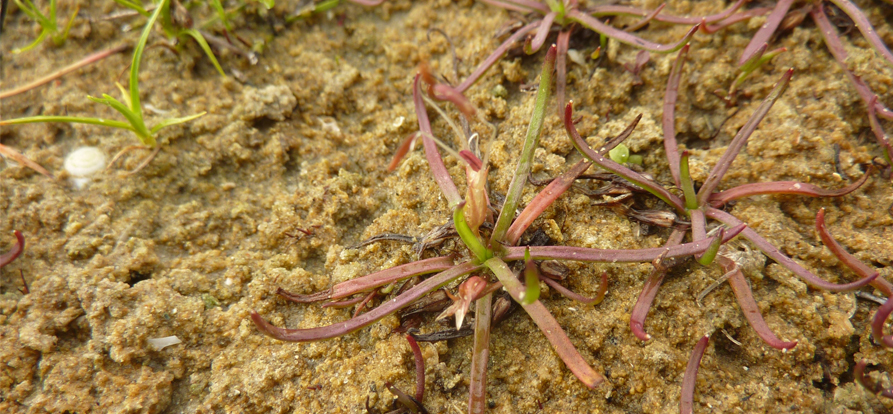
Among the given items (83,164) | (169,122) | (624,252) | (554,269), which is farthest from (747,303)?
(83,164)

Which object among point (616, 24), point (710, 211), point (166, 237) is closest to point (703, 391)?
point (710, 211)

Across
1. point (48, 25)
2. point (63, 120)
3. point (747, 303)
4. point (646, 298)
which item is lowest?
point (747, 303)

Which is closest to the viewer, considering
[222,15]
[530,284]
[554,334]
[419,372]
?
[530,284]

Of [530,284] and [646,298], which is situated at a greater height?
[530,284]

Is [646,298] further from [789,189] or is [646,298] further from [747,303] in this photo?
[789,189]

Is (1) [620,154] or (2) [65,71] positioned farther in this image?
(2) [65,71]

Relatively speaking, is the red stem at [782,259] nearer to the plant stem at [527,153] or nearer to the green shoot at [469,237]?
the plant stem at [527,153]

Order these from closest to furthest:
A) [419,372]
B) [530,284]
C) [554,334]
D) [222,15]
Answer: [530,284] < [554,334] < [419,372] < [222,15]

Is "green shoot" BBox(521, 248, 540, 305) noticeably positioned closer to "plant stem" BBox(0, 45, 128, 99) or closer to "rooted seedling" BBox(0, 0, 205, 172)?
"rooted seedling" BBox(0, 0, 205, 172)
